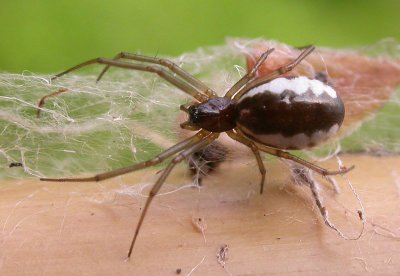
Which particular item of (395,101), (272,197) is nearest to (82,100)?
(272,197)

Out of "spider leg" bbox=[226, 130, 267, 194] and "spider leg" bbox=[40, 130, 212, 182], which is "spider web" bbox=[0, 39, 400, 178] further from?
"spider leg" bbox=[226, 130, 267, 194]

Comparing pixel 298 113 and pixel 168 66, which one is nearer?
pixel 298 113

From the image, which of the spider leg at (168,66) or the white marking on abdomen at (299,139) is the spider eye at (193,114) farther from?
the white marking on abdomen at (299,139)

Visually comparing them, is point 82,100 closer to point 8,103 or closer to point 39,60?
point 8,103

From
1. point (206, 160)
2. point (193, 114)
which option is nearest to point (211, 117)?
point (193, 114)

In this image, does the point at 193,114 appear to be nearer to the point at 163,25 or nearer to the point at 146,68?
the point at 146,68

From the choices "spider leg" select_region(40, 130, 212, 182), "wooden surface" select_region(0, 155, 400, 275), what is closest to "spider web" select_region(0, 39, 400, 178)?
"spider leg" select_region(40, 130, 212, 182)

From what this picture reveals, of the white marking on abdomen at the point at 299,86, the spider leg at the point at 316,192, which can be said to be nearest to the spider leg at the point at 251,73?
the white marking on abdomen at the point at 299,86
